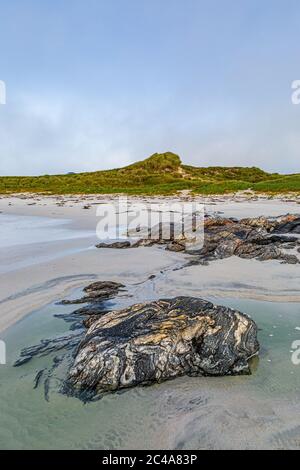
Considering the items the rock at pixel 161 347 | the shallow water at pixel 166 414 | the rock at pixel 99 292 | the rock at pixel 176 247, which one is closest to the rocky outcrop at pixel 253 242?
the rock at pixel 176 247

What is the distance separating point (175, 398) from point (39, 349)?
6.44ft

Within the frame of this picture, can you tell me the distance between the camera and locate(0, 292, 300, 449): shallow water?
288 centimetres

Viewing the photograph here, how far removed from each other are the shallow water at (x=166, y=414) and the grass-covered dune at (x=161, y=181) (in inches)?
1451

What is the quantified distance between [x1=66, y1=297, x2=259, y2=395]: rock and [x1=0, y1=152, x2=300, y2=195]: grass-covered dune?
36.2m

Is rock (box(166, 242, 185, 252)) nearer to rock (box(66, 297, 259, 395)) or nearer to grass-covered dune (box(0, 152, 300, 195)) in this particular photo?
rock (box(66, 297, 259, 395))

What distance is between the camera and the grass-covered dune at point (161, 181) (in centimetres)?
4427

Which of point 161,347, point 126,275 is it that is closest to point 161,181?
point 126,275

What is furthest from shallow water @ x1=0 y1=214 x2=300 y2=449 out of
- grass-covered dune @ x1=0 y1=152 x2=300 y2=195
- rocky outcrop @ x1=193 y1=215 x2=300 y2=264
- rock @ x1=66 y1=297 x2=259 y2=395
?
grass-covered dune @ x1=0 y1=152 x2=300 y2=195

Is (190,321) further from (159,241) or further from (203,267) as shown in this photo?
(159,241)

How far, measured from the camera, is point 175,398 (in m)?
3.39

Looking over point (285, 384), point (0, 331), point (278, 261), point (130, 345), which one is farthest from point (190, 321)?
point (278, 261)

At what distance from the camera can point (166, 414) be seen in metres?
3.19

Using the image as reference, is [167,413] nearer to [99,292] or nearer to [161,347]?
[161,347]

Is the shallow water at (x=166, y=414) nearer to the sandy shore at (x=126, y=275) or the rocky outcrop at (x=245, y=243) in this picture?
the sandy shore at (x=126, y=275)
